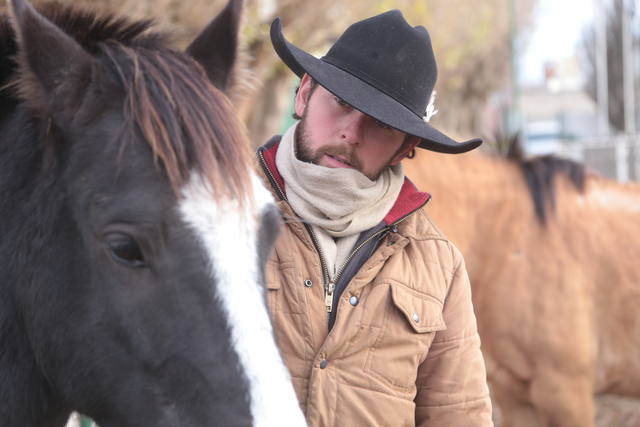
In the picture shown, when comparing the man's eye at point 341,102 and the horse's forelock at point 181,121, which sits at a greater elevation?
the man's eye at point 341,102

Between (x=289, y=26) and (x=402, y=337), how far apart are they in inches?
275

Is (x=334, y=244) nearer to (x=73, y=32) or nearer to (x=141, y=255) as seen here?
(x=141, y=255)

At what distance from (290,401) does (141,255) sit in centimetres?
45

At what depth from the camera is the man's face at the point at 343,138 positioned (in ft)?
6.84

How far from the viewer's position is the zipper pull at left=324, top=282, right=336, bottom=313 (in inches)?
80.6

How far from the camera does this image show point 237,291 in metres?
1.58

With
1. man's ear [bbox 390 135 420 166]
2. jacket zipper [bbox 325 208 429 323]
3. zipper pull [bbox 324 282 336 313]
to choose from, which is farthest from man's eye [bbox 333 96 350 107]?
zipper pull [bbox 324 282 336 313]

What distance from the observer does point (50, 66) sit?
171 centimetres

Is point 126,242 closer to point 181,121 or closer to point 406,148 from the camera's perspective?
point 181,121

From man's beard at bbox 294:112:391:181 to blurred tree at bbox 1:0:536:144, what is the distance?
7.6 inches

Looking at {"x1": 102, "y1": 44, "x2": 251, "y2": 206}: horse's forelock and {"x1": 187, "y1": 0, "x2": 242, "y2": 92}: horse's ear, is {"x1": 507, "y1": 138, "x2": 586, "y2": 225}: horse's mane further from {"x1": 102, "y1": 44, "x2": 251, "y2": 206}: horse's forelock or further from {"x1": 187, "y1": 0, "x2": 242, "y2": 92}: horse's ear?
{"x1": 102, "y1": 44, "x2": 251, "y2": 206}: horse's forelock

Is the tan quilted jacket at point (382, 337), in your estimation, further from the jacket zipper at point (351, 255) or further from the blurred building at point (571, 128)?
the blurred building at point (571, 128)

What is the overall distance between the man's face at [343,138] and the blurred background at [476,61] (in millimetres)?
212

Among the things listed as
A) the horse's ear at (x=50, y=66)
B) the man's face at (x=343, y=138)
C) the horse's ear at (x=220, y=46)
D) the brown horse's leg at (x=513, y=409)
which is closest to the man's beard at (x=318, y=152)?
the man's face at (x=343, y=138)
